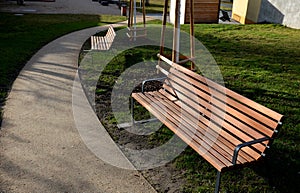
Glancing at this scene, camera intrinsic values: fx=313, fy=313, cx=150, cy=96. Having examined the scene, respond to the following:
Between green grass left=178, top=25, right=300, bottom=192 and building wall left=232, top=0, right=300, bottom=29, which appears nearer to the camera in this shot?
green grass left=178, top=25, right=300, bottom=192

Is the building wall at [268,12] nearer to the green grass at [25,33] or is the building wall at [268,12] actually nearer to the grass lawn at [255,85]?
the grass lawn at [255,85]

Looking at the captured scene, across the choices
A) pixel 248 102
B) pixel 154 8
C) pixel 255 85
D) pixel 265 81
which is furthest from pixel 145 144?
pixel 154 8

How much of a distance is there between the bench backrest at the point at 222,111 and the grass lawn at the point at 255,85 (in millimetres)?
497

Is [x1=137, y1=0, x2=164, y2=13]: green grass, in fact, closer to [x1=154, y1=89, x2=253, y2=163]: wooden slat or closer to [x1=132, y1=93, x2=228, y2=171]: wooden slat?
[x1=132, y1=93, x2=228, y2=171]: wooden slat

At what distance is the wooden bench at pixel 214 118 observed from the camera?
3094mm

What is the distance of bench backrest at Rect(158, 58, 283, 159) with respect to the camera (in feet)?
10.3

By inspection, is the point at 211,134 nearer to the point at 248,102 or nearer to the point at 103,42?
the point at 248,102

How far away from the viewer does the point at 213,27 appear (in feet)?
42.8

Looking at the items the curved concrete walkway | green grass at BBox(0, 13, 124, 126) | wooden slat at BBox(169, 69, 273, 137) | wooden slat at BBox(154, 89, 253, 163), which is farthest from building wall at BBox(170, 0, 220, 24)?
wooden slat at BBox(154, 89, 253, 163)

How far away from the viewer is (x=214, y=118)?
12.6 feet

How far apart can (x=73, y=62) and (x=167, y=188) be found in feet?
18.3

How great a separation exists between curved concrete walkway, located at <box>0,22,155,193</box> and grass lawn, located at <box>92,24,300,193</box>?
63 cm

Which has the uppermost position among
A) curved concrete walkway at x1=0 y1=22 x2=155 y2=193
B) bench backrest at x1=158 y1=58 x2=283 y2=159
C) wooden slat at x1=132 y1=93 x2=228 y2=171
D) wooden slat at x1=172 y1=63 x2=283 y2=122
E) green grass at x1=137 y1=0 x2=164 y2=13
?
green grass at x1=137 y1=0 x2=164 y2=13

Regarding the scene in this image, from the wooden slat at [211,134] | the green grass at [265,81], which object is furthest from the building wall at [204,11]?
the wooden slat at [211,134]
